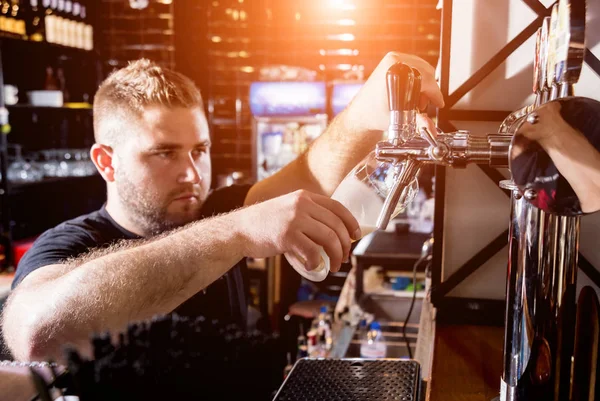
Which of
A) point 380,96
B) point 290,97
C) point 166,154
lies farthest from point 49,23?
point 380,96

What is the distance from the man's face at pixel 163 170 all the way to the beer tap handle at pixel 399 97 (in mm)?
1140

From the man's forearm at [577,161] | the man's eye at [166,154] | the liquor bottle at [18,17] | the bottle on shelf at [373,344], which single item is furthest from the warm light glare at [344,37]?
the man's forearm at [577,161]

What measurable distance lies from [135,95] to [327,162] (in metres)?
0.67

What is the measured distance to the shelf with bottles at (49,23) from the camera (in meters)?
4.75

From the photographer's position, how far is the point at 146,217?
71.4 inches

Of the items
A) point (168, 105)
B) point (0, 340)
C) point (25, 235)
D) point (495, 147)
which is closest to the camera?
point (495, 147)

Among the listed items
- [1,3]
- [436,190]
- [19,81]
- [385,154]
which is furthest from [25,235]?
[385,154]

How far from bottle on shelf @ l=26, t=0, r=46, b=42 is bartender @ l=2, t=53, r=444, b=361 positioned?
362 cm

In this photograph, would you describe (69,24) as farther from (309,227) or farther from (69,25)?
(309,227)

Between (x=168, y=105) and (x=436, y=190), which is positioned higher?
(x=168, y=105)

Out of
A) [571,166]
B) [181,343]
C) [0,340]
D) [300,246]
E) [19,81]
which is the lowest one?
[0,340]

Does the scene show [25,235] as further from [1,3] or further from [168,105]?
[168,105]

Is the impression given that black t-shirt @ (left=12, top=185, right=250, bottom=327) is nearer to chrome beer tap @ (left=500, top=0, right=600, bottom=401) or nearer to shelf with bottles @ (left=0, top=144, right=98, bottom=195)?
chrome beer tap @ (left=500, top=0, right=600, bottom=401)

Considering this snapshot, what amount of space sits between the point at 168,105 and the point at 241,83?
500 centimetres
